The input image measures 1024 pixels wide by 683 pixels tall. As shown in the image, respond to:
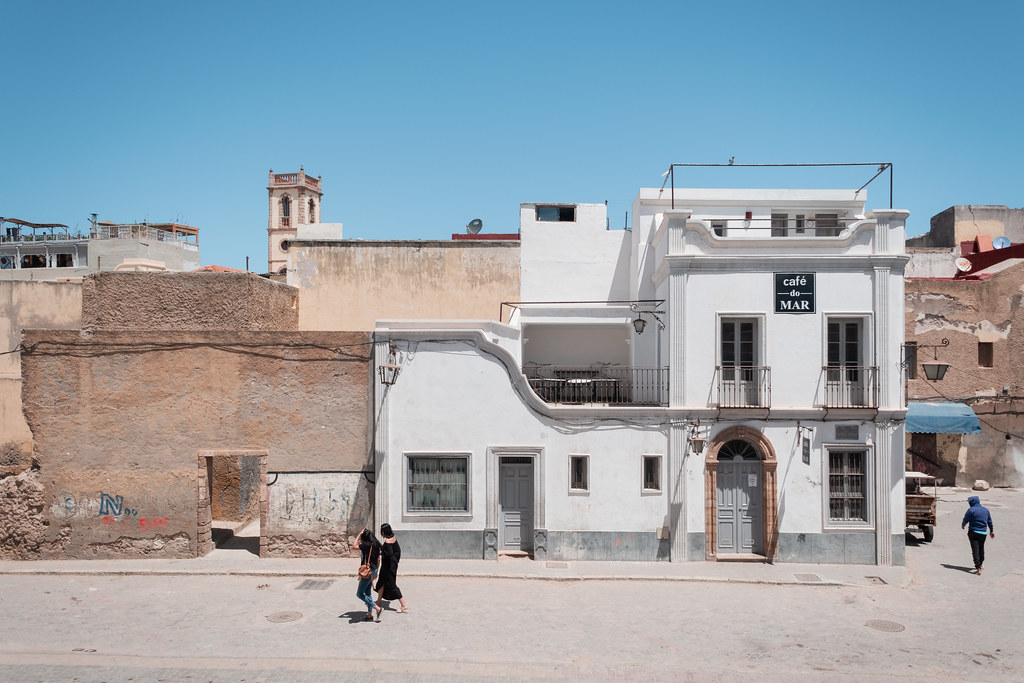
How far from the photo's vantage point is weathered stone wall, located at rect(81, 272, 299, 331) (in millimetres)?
17219

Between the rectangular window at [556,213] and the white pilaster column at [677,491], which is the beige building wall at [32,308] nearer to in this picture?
the rectangular window at [556,213]

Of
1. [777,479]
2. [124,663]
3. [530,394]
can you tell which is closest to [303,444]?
[530,394]

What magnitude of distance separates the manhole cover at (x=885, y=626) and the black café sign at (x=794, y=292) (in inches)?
255

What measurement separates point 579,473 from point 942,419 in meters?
14.3

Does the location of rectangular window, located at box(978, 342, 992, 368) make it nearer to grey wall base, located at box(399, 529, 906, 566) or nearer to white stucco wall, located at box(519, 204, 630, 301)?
grey wall base, located at box(399, 529, 906, 566)

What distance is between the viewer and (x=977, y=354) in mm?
25188

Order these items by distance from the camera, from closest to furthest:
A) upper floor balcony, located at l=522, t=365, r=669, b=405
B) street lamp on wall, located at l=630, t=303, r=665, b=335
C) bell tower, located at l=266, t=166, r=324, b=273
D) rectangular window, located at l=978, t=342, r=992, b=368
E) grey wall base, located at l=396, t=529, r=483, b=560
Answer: grey wall base, located at l=396, t=529, r=483, b=560
upper floor balcony, located at l=522, t=365, r=669, b=405
street lamp on wall, located at l=630, t=303, r=665, b=335
rectangular window, located at l=978, t=342, r=992, b=368
bell tower, located at l=266, t=166, r=324, b=273

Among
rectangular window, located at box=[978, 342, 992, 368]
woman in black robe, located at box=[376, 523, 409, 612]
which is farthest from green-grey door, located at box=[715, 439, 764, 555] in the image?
rectangular window, located at box=[978, 342, 992, 368]

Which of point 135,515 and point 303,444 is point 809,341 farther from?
point 135,515

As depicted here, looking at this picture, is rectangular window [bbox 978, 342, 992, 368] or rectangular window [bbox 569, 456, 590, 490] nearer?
rectangular window [bbox 569, 456, 590, 490]

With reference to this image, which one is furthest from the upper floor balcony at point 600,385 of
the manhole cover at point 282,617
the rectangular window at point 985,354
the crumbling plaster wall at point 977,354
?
the rectangular window at point 985,354

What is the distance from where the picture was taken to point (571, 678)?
34.2ft

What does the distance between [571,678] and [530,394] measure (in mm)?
6885

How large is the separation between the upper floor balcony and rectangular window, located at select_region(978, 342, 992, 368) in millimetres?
13999
